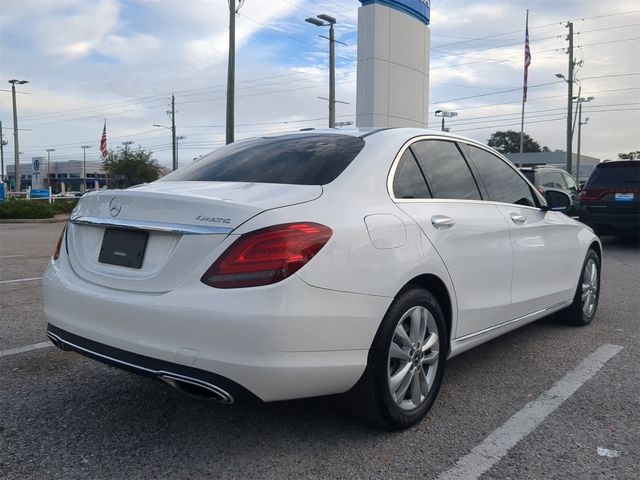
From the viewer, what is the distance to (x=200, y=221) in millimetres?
2742

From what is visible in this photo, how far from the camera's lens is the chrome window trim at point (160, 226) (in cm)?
270

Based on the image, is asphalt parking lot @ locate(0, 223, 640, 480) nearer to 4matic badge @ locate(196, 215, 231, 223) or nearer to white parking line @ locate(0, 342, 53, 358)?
white parking line @ locate(0, 342, 53, 358)

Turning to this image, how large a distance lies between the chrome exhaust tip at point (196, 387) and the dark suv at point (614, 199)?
11.3m

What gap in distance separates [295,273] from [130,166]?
56.0 metres

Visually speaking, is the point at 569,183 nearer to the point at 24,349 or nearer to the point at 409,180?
the point at 409,180

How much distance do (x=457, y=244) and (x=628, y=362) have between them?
1.94 m

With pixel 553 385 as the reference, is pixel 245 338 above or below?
above

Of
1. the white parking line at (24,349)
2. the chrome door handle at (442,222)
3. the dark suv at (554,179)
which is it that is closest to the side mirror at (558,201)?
the chrome door handle at (442,222)

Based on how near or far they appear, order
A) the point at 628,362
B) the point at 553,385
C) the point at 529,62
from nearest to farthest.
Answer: the point at 553,385 < the point at 628,362 < the point at 529,62

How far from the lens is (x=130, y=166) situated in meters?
55.4

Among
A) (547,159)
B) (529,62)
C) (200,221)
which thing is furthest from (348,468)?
(547,159)

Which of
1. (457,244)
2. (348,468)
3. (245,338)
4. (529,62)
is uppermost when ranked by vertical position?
(529,62)

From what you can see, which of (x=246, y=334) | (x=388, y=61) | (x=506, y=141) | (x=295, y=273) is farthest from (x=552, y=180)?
(x=506, y=141)

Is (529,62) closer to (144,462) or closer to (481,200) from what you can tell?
(481,200)
